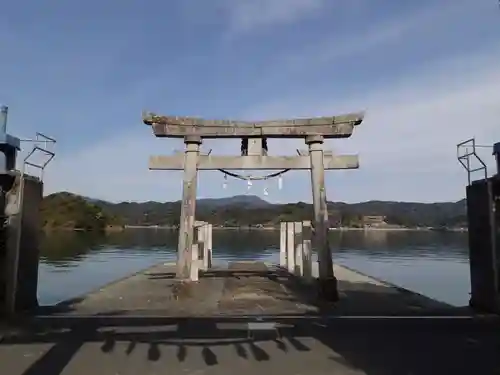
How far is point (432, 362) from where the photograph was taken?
577 centimetres

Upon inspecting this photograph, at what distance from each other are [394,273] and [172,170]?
59.9 ft

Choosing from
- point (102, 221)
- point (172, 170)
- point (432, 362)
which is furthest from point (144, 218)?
point (432, 362)

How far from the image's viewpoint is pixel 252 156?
1288 centimetres

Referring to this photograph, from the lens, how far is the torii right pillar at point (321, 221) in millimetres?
11188

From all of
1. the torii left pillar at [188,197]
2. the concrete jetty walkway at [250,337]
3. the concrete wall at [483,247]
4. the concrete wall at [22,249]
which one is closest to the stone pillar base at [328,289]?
the concrete jetty walkway at [250,337]

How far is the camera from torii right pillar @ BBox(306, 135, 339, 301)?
11.2 m

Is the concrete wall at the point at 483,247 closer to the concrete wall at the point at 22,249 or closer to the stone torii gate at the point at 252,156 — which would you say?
the stone torii gate at the point at 252,156

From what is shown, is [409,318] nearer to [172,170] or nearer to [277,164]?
[277,164]

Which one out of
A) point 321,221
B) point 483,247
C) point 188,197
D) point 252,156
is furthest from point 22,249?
point 483,247

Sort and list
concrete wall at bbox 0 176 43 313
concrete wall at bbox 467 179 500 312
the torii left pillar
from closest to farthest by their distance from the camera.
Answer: concrete wall at bbox 0 176 43 313
concrete wall at bbox 467 179 500 312
the torii left pillar

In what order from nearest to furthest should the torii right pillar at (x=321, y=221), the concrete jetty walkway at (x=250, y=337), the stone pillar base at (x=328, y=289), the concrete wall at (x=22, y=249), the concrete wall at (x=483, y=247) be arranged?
the concrete jetty walkway at (x=250, y=337) → the concrete wall at (x=22, y=249) → the concrete wall at (x=483, y=247) → the stone pillar base at (x=328, y=289) → the torii right pillar at (x=321, y=221)

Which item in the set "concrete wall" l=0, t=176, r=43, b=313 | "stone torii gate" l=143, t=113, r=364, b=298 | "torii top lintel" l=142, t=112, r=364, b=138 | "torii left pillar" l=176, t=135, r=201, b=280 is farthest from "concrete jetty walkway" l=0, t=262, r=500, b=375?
"torii top lintel" l=142, t=112, r=364, b=138

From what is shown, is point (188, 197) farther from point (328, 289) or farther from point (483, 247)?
point (483, 247)

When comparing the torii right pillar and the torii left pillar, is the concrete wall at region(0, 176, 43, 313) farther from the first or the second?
the torii right pillar
